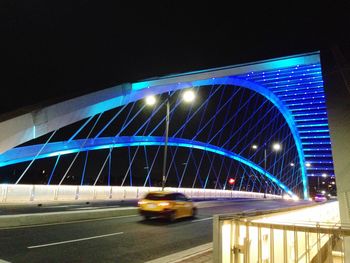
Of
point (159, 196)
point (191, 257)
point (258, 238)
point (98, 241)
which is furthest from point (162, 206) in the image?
point (258, 238)

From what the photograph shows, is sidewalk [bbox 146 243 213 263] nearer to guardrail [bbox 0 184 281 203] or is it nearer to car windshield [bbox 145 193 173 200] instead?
car windshield [bbox 145 193 173 200]

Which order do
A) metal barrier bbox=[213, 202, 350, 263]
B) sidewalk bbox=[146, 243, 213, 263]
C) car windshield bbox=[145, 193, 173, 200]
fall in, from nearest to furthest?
metal barrier bbox=[213, 202, 350, 263] → sidewalk bbox=[146, 243, 213, 263] → car windshield bbox=[145, 193, 173, 200]

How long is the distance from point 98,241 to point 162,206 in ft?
16.2

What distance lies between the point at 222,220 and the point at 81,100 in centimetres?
1347

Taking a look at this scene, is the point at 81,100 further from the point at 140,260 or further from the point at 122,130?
the point at 122,130

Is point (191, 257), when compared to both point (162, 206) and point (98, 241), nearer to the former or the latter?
point (98, 241)

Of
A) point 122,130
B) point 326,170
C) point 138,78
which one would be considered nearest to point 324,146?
point 326,170

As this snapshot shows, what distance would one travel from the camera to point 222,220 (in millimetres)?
5305

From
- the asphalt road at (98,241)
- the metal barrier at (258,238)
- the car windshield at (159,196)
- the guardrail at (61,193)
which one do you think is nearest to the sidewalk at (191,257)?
the asphalt road at (98,241)

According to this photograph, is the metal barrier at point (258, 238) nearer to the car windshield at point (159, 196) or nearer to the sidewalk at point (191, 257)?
the sidewalk at point (191, 257)

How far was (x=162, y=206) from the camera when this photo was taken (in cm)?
1356

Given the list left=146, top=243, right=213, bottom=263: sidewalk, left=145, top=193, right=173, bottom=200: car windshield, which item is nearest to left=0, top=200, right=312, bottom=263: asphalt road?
left=146, top=243, right=213, bottom=263: sidewalk

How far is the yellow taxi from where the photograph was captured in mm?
13570

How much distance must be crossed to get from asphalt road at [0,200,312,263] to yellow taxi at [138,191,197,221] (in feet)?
2.75
